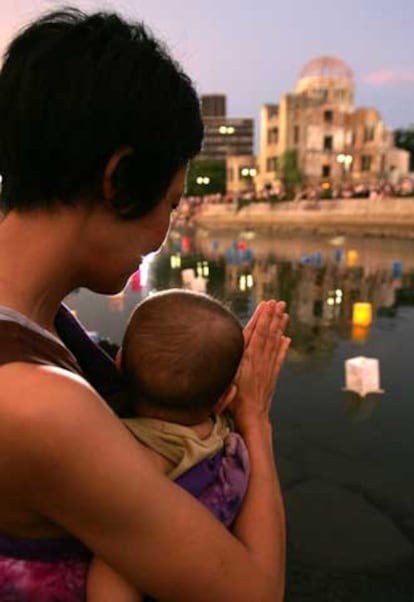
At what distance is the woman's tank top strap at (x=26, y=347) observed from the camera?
3.04 feet

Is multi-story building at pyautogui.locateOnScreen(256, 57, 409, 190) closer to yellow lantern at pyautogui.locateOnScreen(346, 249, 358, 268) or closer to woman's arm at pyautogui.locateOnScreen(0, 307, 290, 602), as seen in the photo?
yellow lantern at pyautogui.locateOnScreen(346, 249, 358, 268)

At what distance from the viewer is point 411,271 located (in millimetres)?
15812

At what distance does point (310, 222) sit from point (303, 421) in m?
41.2

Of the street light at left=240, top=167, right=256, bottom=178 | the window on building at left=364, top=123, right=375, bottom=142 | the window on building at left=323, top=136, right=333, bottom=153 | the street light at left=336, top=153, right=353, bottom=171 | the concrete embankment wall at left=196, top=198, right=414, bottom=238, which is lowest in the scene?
the concrete embankment wall at left=196, top=198, right=414, bottom=238

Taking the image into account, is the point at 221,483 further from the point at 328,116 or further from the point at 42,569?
the point at 328,116

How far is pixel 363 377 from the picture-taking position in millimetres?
5641

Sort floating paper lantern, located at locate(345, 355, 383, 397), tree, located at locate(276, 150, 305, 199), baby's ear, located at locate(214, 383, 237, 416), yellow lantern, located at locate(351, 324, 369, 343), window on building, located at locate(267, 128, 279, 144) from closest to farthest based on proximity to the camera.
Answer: baby's ear, located at locate(214, 383, 237, 416)
floating paper lantern, located at locate(345, 355, 383, 397)
yellow lantern, located at locate(351, 324, 369, 343)
tree, located at locate(276, 150, 305, 199)
window on building, located at locate(267, 128, 279, 144)

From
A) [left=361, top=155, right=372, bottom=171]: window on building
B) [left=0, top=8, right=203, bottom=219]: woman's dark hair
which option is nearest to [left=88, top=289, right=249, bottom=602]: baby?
[left=0, top=8, right=203, bottom=219]: woman's dark hair

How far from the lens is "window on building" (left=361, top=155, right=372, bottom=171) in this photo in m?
67.0

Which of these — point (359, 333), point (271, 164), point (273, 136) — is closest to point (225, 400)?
point (359, 333)

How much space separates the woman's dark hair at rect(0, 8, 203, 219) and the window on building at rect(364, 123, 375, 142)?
71.7 metres

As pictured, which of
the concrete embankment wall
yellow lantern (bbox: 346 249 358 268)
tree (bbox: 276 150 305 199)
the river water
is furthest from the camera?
tree (bbox: 276 150 305 199)

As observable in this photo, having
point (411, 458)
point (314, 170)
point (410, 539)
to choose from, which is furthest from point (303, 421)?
point (314, 170)

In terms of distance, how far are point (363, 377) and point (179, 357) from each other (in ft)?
15.4
